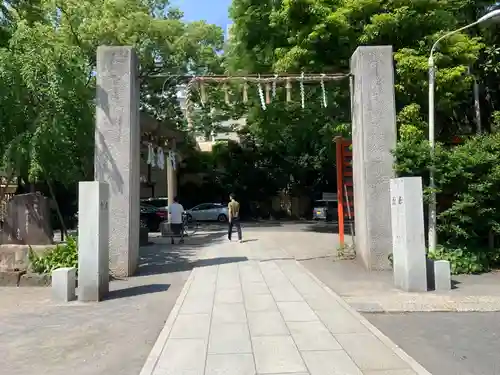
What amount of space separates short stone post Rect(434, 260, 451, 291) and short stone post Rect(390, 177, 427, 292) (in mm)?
269

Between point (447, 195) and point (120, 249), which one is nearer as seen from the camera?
point (120, 249)

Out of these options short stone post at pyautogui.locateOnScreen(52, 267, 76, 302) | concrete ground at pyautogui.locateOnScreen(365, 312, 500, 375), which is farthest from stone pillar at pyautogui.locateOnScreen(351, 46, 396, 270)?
short stone post at pyautogui.locateOnScreen(52, 267, 76, 302)

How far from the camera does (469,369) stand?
18.8 feet

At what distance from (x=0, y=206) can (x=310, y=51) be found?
1107 centimetres

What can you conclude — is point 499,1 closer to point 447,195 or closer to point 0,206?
→ point 447,195

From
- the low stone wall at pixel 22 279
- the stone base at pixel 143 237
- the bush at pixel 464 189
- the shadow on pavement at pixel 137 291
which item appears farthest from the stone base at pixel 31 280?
the bush at pixel 464 189

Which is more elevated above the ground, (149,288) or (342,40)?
(342,40)

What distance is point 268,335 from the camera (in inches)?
269

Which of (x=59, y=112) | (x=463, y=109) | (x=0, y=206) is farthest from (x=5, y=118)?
(x=463, y=109)

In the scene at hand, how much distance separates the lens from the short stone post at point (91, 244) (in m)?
9.32

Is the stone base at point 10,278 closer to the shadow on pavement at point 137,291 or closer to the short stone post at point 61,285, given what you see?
the short stone post at point 61,285

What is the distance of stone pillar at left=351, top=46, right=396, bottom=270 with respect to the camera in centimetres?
1227

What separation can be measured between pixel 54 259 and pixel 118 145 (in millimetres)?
2950

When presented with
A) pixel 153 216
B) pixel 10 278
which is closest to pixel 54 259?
pixel 10 278
